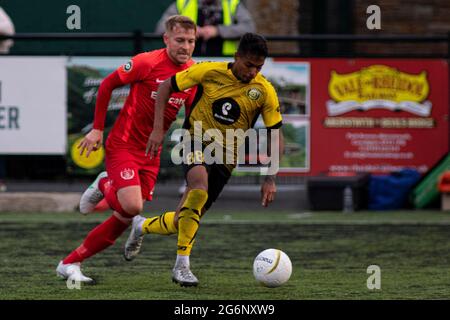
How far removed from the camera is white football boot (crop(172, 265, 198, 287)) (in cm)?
879

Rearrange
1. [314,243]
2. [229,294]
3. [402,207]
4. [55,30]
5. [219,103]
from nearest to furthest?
[229,294] → [219,103] → [314,243] → [402,207] → [55,30]

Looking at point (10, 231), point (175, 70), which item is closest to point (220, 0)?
point (10, 231)

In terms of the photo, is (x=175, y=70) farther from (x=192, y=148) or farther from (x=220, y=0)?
(x=220, y=0)

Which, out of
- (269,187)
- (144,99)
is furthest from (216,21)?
(269,187)

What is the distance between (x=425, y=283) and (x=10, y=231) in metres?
5.15

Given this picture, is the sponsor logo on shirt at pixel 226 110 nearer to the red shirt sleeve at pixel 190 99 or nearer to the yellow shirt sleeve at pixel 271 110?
the yellow shirt sleeve at pixel 271 110

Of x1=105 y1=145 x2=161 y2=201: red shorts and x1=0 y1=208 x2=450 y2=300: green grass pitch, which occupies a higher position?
x1=105 y1=145 x2=161 y2=201: red shorts

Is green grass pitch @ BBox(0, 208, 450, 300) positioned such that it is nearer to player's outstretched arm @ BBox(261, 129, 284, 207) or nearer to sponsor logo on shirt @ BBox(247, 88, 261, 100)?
player's outstretched arm @ BBox(261, 129, 284, 207)

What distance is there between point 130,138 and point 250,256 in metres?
1.95

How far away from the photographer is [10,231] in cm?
1264

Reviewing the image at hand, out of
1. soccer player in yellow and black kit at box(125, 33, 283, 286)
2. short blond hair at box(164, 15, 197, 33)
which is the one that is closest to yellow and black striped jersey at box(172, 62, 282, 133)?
soccer player in yellow and black kit at box(125, 33, 283, 286)

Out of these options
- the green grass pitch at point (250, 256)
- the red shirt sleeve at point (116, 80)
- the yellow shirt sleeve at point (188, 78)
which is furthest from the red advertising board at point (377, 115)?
the yellow shirt sleeve at point (188, 78)

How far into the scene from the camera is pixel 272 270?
340 inches

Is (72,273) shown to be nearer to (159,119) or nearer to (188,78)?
(159,119)
